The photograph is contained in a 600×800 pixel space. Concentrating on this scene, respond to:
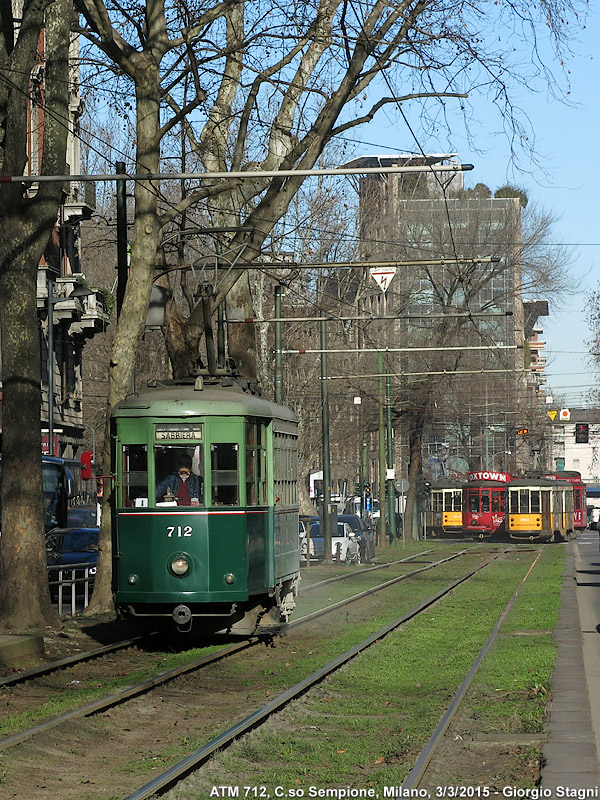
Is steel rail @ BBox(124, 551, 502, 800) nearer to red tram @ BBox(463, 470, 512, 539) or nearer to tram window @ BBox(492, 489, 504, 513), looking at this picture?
tram window @ BBox(492, 489, 504, 513)

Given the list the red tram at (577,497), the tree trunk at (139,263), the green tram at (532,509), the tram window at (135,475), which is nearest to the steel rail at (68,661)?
the tram window at (135,475)

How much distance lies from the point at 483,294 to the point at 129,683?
11219cm

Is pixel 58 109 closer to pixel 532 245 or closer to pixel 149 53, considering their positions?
pixel 149 53

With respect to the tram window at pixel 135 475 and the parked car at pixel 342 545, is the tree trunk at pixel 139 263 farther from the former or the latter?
the parked car at pixel 342 545

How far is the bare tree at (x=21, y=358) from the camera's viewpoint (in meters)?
17.2

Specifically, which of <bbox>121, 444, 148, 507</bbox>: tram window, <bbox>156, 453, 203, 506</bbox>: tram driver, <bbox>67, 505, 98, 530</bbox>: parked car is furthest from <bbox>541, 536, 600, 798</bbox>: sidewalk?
<bbox>67, 505, 98, 530</bbox>: parked car

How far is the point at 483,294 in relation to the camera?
123 m

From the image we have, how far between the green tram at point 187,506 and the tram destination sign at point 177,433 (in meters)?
0.01

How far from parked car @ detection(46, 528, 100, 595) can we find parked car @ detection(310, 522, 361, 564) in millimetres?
11702

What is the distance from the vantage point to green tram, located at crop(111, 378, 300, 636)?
1516 centimetres

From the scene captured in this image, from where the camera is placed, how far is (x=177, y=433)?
15391 millimetres

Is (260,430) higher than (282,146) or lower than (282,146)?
lower

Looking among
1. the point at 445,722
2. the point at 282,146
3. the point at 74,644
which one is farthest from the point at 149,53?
the point at 445,722

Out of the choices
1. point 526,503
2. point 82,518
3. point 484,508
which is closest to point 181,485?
point 82,518
